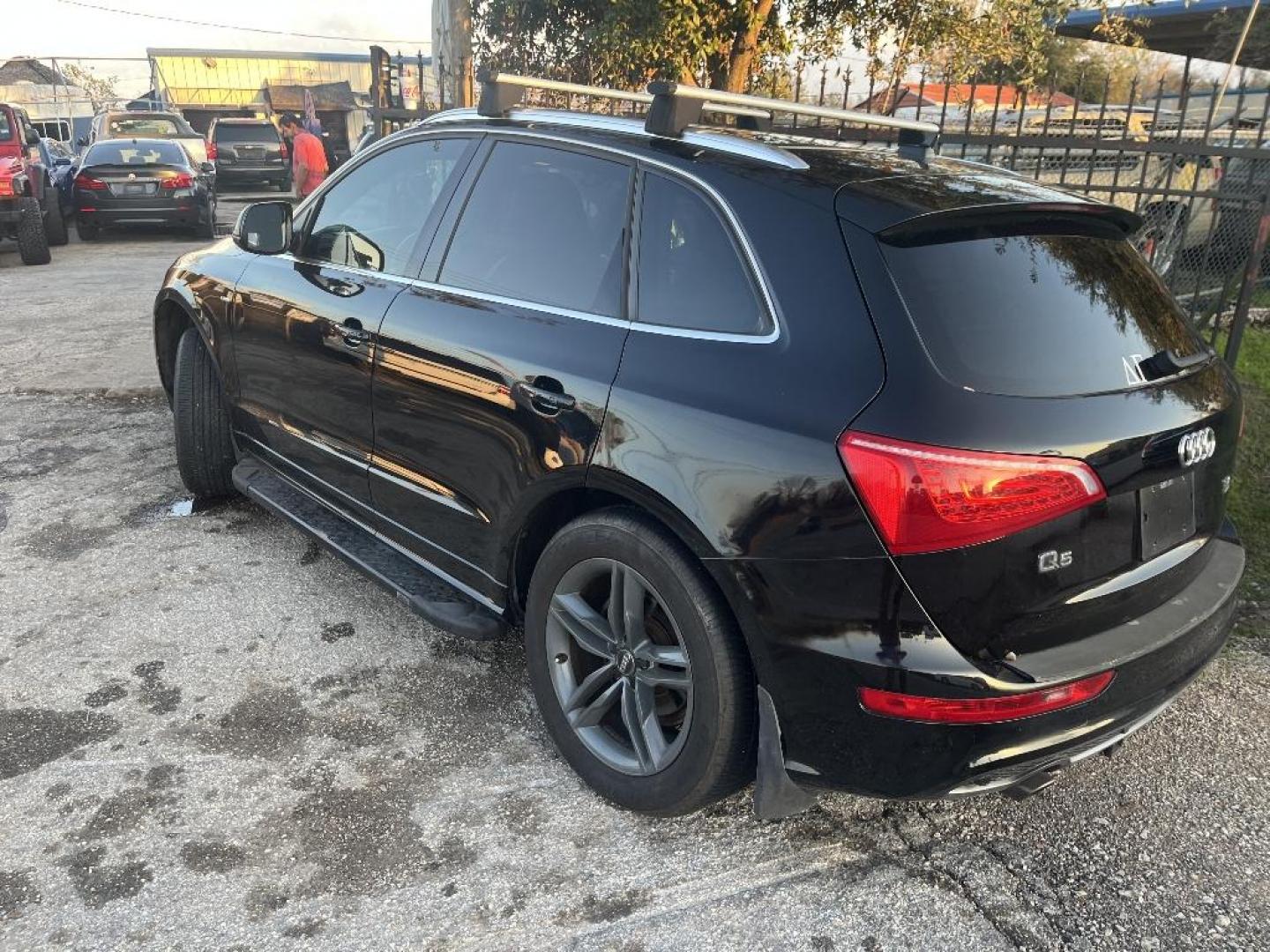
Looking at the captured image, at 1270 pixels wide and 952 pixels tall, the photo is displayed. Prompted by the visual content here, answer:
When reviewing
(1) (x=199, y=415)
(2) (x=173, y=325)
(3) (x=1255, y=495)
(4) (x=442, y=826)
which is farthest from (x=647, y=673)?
(3) (x=1255, y=495)

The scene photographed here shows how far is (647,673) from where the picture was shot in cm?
243

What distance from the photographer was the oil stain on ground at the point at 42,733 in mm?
2715

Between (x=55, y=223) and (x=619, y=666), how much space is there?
14.2 metres

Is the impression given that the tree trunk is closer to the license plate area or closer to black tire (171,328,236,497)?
black tire (171,328,236,497)

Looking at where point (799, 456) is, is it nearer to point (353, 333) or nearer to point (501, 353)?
point (501, 353)

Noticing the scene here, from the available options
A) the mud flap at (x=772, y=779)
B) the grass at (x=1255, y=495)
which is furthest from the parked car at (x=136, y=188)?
the mud flap at (x=772, y=779)

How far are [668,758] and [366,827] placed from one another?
2.62 feet

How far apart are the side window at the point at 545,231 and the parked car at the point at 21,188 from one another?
10731 mm

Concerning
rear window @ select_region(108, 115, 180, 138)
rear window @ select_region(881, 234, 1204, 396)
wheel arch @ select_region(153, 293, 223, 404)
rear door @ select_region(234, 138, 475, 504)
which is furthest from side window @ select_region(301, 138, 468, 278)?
rear window @ select_region(108, 115, 180, 138)

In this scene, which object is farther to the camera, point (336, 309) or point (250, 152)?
point (250, 152)

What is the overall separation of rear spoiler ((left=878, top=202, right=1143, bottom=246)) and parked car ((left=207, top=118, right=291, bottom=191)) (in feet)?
74.2

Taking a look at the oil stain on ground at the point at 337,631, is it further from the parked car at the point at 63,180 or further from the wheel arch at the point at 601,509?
the parked car at the point at 63,180

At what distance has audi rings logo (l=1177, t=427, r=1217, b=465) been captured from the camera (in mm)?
2170

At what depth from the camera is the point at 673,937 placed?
2178 millimetres
